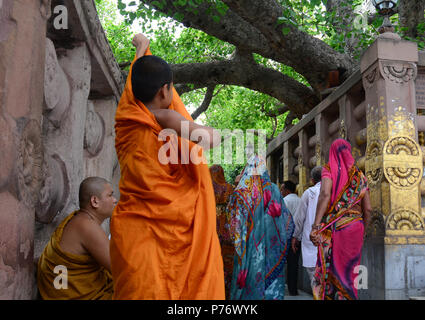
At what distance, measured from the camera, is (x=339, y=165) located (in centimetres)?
→ 440

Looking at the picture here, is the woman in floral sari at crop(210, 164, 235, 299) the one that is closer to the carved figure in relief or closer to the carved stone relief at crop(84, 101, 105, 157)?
the carved stone relief at crop(84, 101, 105, 157)

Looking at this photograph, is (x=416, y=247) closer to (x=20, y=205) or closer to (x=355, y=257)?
(x=355, y=257)

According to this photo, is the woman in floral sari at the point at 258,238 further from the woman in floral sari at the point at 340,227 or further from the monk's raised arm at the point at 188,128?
the monk's raised arm at the point at 188,128

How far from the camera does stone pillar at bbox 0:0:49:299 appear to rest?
198 cm

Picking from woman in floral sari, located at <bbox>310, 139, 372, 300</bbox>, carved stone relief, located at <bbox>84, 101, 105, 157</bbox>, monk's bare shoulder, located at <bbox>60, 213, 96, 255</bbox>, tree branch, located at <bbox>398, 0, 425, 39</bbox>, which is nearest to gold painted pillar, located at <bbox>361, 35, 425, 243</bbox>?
woman in floral sari, located at <bbox>310, 139, 372, 300</bbox>

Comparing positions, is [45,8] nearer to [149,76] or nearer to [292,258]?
[149,76]

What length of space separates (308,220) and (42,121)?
151 inches

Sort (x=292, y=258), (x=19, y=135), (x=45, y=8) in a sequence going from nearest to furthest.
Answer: (x=19, y=135) → (x=45, y=8) → (x=292, y=258)

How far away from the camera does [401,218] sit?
471cm

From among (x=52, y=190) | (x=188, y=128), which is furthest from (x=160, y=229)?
(x=52, y=190)

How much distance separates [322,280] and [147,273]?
2775 millimetres

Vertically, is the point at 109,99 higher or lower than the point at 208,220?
higher
